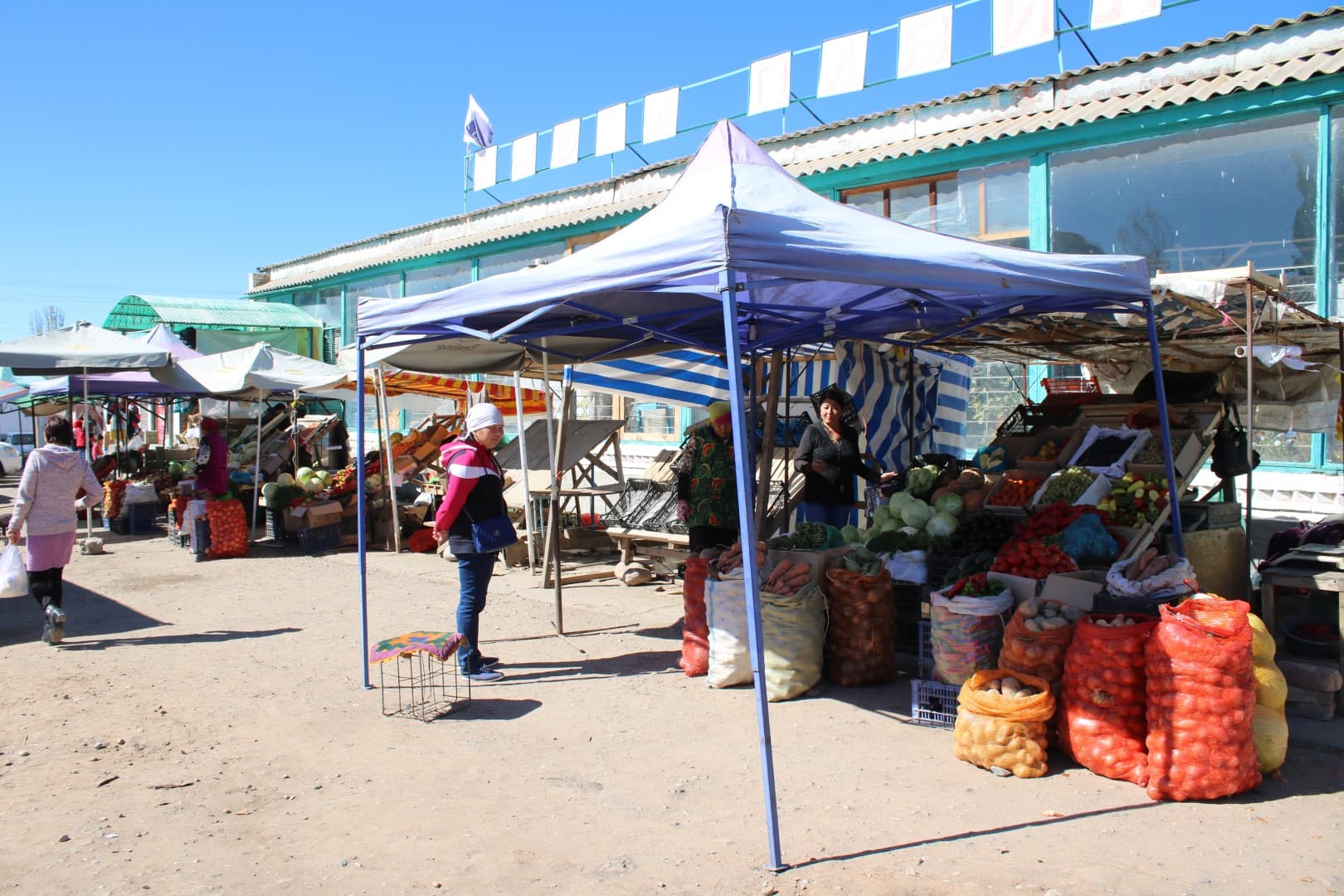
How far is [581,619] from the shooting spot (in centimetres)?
841

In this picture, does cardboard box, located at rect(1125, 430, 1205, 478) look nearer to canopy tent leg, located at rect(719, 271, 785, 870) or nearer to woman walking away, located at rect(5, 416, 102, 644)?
canopy tent leg, located at rect(719, 271, 785, 870)

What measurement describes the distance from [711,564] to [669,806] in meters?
2.06

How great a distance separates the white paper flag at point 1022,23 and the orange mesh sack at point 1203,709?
8.79 metres

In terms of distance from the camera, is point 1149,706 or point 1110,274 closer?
point 1149,706

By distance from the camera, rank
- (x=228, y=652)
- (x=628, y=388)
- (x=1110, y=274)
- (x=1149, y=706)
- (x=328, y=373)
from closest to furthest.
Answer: (x=1149, y=706), (x=1110, y=274), (x=228, y=652), (x=628, y=388), (x=328, y=373)

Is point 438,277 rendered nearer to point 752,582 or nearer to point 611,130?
point 611,130

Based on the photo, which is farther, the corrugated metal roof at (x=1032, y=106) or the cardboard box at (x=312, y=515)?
the cardboard box at (x=312, y=515)

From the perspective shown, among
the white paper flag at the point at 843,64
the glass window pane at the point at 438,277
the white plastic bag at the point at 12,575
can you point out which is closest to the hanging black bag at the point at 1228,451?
the white paper flag at the point at 843,64

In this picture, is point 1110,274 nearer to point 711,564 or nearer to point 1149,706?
point 1149,706

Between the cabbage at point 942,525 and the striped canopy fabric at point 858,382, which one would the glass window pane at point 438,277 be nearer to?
the striped canopy fabric at point 858,382

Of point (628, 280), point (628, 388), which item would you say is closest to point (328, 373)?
point (628, 388)

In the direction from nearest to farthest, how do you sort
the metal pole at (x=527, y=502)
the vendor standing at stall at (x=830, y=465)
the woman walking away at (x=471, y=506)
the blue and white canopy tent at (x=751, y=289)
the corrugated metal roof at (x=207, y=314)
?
the blue and white canopy tent at (x=751, y=289)
the woman walking away at (x=471, y=506)
the vendor standing at stall at (x=830, y=465)
the metal pole at (x=527, y=502)
the corrugated metal roof at (x=207, y=314)

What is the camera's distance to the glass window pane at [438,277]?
64.2 feet

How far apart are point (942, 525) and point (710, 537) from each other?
5.95ft
